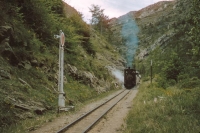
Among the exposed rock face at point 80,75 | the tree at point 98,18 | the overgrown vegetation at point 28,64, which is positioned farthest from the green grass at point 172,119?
the tree at point 98,18

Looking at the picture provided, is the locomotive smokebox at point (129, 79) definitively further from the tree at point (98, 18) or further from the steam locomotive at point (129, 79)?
the tree at point (98, 18)

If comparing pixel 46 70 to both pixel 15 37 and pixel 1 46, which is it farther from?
pixel 1 46

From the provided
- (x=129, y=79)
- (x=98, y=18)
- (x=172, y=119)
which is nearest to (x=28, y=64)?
(x=172, y=119)

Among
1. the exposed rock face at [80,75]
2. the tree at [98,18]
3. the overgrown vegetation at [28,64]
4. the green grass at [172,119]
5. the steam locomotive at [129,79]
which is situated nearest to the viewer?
the green grass at [172,119]

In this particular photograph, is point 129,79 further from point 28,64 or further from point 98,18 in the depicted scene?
point 98,18

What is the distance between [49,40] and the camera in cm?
1991

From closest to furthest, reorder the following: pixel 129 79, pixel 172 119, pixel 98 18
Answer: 1. pixel 172 119
2. pixel 129 79
3. pixel 98 18

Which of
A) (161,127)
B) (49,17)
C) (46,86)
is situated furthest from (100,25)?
(161,127)

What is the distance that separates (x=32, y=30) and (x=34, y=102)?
761 cm

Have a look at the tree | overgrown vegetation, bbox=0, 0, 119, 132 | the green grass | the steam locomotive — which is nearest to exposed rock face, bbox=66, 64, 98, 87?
overgrown vegetation, bbox=0, 0, 119, 132

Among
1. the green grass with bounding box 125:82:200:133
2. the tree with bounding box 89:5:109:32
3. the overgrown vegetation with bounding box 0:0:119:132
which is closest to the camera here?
the green grass with bounding box 125:82:200:133

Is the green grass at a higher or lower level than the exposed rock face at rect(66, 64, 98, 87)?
lower

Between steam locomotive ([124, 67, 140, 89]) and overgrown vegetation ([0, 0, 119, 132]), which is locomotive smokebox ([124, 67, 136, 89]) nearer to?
steam locomotive ([124, 67, 140, 89])

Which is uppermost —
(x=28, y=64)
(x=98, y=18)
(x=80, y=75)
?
(x=98, y=18)
